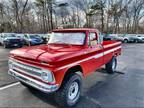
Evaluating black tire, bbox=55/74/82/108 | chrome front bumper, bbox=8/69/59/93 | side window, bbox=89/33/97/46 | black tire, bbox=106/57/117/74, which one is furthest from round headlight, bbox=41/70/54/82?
black tire, bbox=106/57/117/74

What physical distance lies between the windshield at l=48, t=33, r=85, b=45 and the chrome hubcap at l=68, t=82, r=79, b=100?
4.14ft

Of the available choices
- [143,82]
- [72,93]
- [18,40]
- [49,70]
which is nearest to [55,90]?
[49,70]

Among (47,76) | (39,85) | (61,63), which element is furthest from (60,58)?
(39,85)

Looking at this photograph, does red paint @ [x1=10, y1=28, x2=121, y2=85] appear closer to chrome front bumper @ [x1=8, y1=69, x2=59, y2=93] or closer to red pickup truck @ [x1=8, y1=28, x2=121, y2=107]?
red pickup truck @ [x1=8, y1=28, x2=121, y2=107]

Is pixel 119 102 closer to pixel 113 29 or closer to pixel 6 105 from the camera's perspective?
pixel 6 105

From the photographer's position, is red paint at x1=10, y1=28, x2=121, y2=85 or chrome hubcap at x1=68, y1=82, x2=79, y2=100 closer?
red paint at x1=10, y1=28, x2=121, y2=85

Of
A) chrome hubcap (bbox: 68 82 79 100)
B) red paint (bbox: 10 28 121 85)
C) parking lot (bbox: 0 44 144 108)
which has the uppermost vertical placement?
red paint (bbox: 10 28 121 85)

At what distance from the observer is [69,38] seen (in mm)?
5480

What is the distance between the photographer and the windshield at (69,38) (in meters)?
5.31

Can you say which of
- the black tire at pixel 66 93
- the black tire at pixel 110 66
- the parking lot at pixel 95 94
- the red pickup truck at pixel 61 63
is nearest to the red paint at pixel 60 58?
the red pickup truck at pixel 61 63

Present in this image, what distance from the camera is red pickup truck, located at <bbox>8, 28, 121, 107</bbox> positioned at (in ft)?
13.0

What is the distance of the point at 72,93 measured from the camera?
15.5 ft

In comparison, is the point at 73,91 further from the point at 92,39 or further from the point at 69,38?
the point at 92,39

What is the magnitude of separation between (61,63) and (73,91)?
3.63ft
